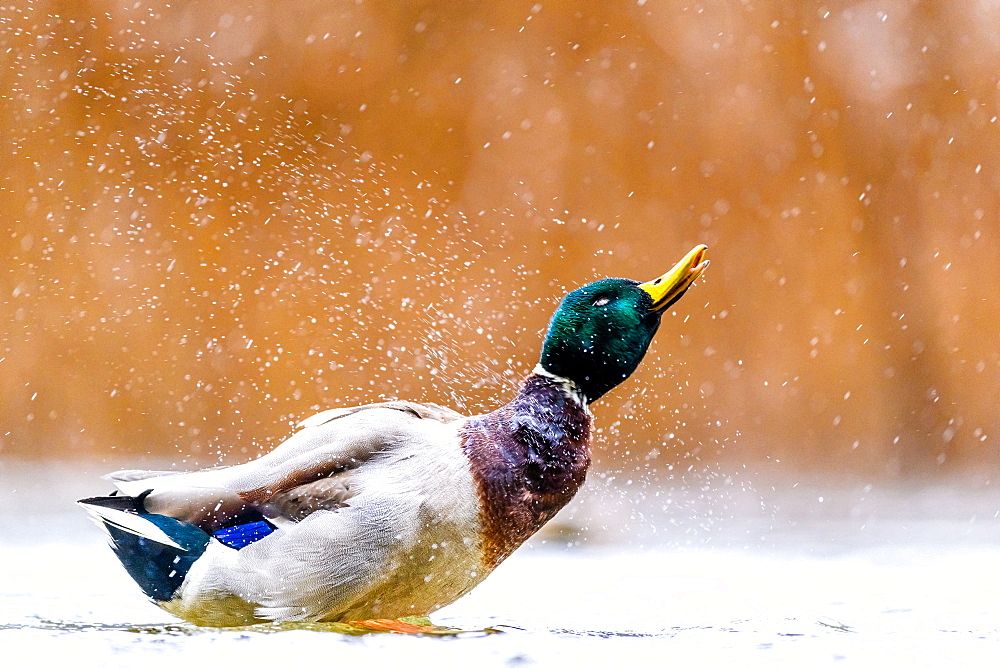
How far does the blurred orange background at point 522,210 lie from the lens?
4.53 metres

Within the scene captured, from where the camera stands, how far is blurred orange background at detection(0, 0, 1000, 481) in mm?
4531

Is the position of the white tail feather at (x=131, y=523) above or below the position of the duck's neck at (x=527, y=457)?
Answer: below

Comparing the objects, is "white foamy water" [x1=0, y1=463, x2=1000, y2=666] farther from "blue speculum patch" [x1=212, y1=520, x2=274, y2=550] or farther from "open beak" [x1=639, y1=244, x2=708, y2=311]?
"open beak" [x1=639, y1=244, x2=708, y2=311]

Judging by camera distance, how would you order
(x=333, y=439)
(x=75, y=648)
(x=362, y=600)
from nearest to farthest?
1. (x=75, y=648)
2. (x=362, y=600)
3. (x=333, y=439)

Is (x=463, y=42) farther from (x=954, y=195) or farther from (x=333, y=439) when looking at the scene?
(x=333, y=439)

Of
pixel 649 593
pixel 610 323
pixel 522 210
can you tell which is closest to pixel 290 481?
pixel 610 323

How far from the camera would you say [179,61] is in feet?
15.1

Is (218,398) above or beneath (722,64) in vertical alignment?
beneath

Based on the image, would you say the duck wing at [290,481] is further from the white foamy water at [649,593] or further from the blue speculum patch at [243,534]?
the white foamy water at [649,593]

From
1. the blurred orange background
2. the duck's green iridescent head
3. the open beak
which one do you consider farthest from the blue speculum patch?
the blurred orange background

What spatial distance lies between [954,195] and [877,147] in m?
0.38

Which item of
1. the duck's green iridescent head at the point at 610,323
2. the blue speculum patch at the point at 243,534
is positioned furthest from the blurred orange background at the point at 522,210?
the blue speculum patch at the point at 243,534

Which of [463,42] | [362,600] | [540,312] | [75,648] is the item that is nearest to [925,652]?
[362,600]

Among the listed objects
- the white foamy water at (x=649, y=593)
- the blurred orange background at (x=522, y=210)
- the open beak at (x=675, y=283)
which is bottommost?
the white foamy water at (x=649, y=593)
